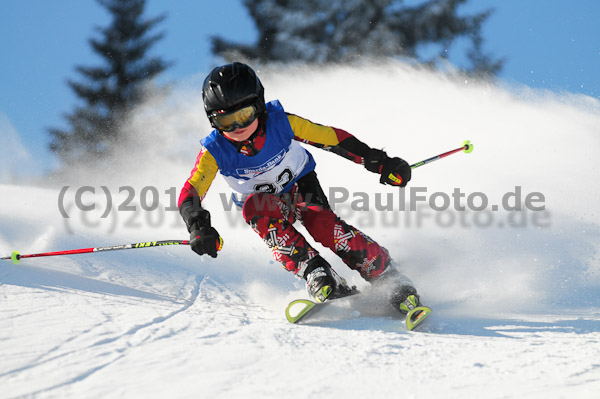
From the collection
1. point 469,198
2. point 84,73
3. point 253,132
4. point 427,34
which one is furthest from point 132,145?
point 253,132

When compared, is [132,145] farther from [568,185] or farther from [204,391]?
[204,391]

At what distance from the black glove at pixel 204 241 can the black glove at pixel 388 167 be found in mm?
1180

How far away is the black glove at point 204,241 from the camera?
2803 millimetres

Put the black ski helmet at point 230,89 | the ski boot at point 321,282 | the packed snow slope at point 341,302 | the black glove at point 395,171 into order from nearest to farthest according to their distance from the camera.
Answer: the packed snow slope at point 341,302 → the black ski helmet at point 230,89 → the ski boot at point 321,282 → the black glove at point 395,171

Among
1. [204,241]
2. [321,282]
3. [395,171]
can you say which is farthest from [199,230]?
[395,171]

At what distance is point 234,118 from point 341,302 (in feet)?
4.02

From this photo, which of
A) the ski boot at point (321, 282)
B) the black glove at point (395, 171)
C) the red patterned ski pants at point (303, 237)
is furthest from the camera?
the black glove at point (395, 171)

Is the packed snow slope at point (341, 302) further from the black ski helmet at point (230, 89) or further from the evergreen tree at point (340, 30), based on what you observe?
the evergreen tree at point (340, 30)

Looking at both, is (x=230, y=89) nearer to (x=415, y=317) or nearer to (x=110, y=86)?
(x=415, y=317)

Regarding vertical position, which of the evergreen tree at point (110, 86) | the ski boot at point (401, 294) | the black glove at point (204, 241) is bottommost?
the ski boot at point (401, 294)

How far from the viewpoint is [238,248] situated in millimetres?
5070

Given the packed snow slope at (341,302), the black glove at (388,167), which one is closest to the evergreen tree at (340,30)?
the packed snow slope at (341,302)

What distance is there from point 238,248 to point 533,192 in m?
4.22

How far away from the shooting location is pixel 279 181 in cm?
336
